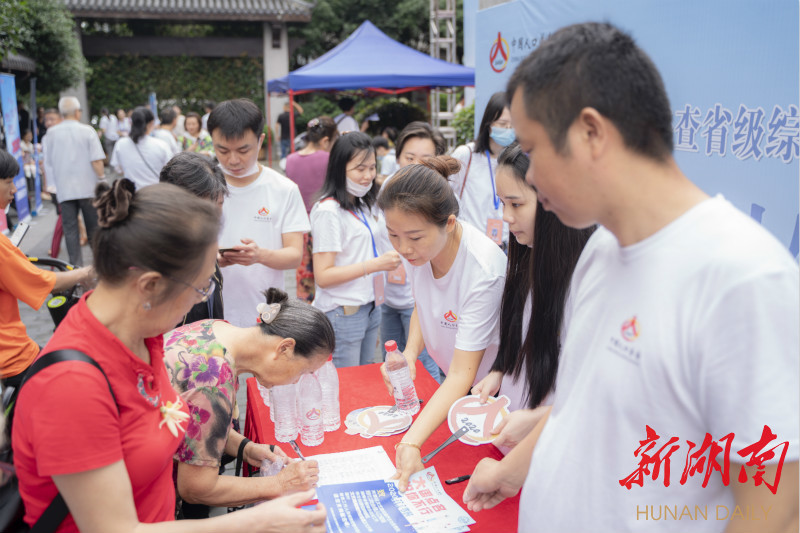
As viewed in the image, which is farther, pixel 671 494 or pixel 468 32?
pixel 468 32

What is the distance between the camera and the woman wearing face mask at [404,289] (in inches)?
123

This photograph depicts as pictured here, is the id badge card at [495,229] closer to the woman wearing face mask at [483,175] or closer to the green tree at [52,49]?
the woman wearing face mask at [483,175]

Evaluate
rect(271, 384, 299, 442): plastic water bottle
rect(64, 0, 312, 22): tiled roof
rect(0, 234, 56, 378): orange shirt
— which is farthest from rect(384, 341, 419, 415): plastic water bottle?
rect(64, 0, 312, 22): tiled roof

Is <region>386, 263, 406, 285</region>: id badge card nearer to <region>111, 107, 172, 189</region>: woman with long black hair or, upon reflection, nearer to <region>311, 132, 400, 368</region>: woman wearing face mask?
<region>311, 132, 400, 368</region>: woman wearing face mask

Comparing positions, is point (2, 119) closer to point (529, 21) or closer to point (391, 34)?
point (529, 21)

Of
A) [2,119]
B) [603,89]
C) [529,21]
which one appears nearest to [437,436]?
[603,89]

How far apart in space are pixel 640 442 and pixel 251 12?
17514mm

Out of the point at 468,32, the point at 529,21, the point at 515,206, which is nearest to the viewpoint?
the point at 515,206

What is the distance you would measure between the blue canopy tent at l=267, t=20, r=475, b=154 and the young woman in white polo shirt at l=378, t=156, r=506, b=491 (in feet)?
22.0

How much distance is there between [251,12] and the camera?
16.2m

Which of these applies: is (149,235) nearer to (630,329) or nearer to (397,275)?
(630,329)

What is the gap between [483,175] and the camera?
3.66m

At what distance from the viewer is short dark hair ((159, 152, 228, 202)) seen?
2271 mm

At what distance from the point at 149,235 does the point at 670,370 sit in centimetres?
92
